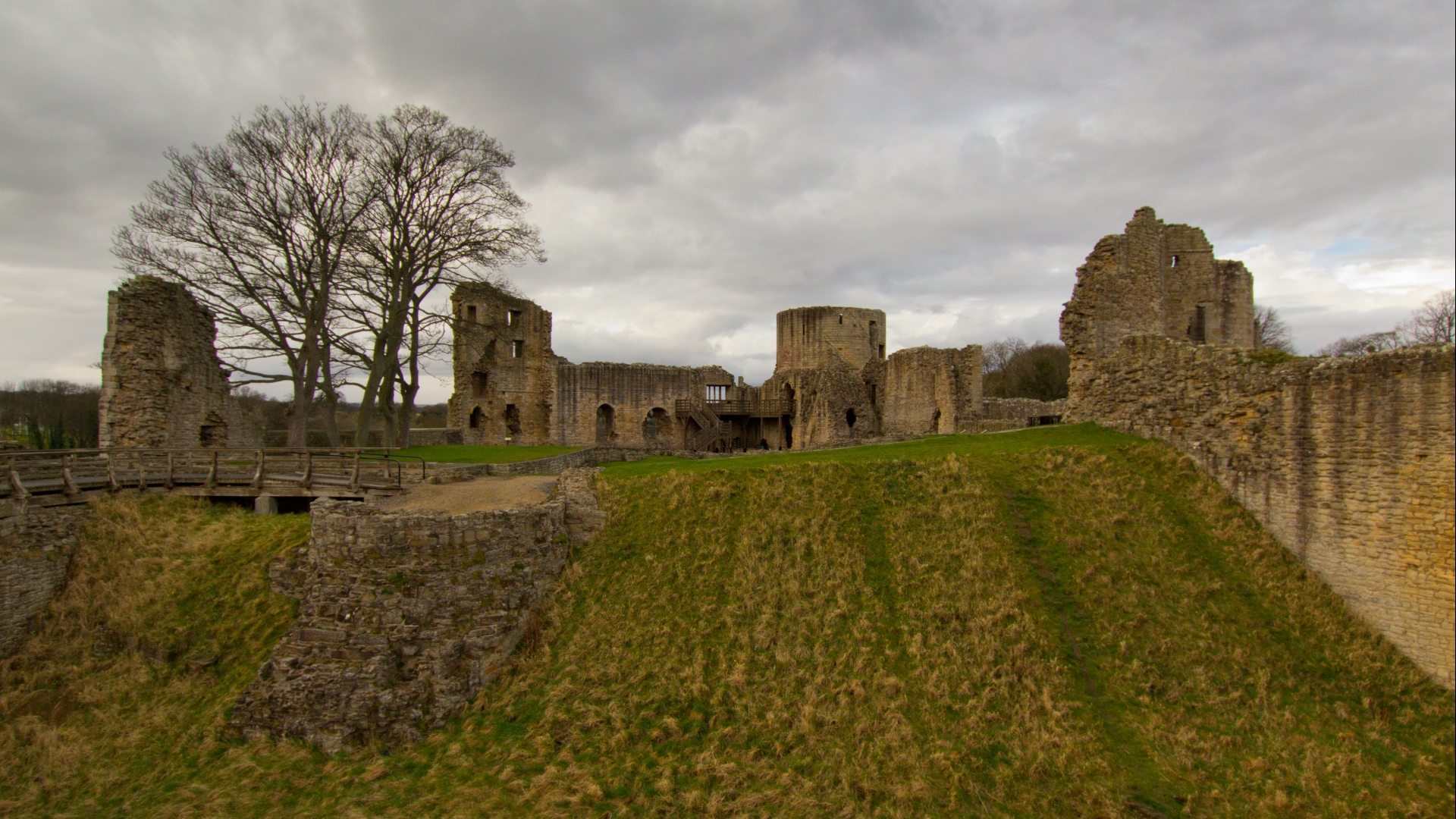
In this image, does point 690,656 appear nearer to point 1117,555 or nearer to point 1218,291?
point 1117,555

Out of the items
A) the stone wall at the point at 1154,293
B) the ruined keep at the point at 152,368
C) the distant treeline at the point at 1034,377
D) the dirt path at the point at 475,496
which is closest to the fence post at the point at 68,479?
the ruined keep at the point at 152,368

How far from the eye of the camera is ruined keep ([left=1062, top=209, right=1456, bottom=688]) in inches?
343

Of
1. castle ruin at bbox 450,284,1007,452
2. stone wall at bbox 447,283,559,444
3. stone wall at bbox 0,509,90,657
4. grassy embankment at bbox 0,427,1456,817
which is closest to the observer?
grassy embankment at bbox 0,427,1456,817

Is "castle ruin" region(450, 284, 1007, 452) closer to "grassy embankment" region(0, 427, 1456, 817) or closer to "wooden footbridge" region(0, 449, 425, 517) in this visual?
"wooden footbridge" region(0, 449, 425, 517)

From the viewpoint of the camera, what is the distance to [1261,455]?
10977mm

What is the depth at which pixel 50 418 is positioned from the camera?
116 feet

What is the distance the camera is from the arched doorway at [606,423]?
112ft

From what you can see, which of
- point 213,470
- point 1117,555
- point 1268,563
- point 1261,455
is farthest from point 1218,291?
point 213,470

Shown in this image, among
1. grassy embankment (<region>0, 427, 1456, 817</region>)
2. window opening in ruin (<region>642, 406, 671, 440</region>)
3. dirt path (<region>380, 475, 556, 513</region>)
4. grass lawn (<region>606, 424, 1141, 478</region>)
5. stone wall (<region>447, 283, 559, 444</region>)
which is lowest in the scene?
grassy embankment (<region>0, 427, 1456, 817</region>)

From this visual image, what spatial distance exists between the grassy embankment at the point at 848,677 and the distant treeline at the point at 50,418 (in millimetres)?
29251

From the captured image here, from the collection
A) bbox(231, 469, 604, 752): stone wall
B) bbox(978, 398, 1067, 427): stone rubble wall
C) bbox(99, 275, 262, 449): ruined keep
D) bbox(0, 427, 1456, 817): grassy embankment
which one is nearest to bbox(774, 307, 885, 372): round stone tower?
bbox(978, 398, 1067, 427): stone rubble wall

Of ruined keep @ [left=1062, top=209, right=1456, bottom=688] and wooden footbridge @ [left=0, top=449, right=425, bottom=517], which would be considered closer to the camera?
ruined keep @ [left=1062, top=209, right=1456, bottom=688]

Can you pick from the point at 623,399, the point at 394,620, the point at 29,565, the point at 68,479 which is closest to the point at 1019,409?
the point at 623,399

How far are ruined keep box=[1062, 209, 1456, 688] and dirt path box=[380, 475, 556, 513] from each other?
1234 cm
